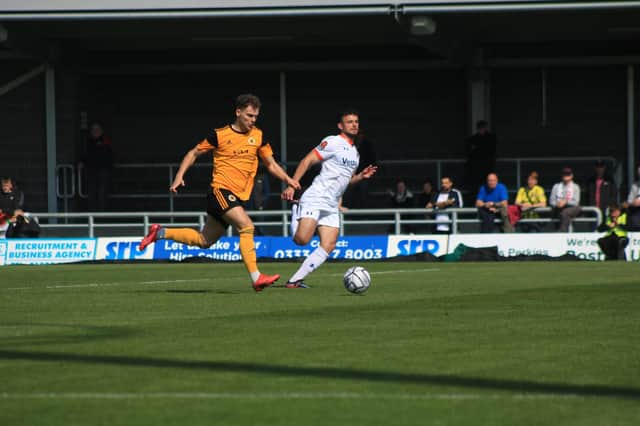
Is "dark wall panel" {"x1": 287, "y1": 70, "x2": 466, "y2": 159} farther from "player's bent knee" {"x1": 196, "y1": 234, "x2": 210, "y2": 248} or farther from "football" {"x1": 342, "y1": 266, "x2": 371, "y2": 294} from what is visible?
"football" {"x1": 342, "y1": 266, "x2": 371, "y2": 294}

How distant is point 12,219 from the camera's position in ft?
84.3

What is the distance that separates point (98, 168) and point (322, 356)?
72.7ft

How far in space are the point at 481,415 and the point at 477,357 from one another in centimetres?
196

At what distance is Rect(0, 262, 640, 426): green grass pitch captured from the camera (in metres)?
Answer: 5.96

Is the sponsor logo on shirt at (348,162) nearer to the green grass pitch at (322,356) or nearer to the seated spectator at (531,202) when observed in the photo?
the green grass pitch at (322,356)

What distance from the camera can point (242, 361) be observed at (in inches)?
300

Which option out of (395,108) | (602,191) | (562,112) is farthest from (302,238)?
(562,112)

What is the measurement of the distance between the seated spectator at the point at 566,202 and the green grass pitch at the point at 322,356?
10.4 m

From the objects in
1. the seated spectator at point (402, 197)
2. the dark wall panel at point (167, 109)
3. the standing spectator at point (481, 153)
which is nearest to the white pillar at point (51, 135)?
the dark wall panel at point (167, 109)

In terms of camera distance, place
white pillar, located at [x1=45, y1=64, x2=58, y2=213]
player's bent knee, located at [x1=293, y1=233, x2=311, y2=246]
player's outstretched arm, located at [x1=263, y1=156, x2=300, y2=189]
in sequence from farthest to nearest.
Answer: white pillar, located at [x1=45, y1=64, x2=58, y2=213]
player's bent knee, located at [x1=293, y1=233, x2=311, y2=246]
player's outstretched arm, located at [x1=263, y1=156, x2=300, y2=189]

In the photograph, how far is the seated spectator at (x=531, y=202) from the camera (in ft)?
83.0

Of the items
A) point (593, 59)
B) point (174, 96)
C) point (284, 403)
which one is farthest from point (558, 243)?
point (284, 403)

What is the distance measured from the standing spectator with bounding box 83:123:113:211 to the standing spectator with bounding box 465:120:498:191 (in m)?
8.22

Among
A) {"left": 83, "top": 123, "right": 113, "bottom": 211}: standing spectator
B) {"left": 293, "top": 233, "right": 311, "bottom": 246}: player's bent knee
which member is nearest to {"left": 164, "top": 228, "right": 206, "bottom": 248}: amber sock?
{"left": 293, "top": 233, "right": 311, "bottom": 246}: player's bent knee
